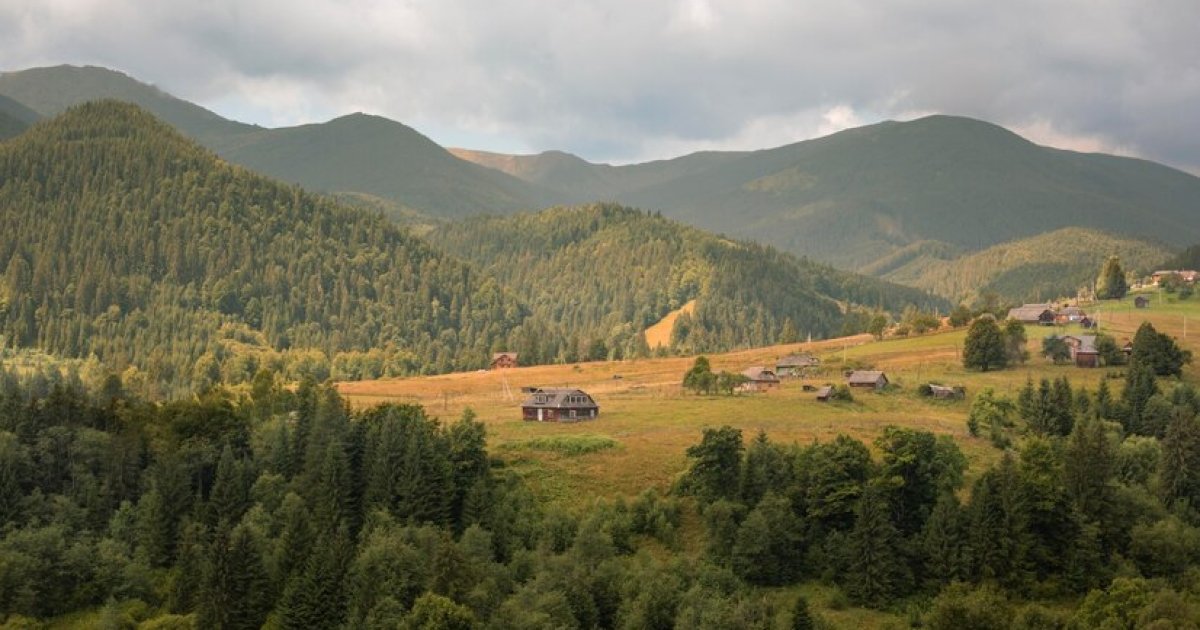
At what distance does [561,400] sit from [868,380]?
3873 cm

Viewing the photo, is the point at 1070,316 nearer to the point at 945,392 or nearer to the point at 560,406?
the point at 945,392

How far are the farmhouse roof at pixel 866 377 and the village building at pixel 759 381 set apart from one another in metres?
9.70

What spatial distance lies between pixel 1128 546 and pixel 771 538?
27121 millimetres

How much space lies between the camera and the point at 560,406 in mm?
116875

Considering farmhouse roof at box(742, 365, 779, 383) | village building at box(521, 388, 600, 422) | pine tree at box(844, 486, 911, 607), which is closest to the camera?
pine tree at box(844, 486, 911, 607)

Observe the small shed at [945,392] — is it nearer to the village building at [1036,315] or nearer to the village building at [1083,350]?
the village building at [1083,350]

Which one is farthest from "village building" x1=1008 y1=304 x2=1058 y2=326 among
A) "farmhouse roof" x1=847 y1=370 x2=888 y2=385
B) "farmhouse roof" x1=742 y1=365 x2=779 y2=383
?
"farmhouse roof" x1=742 y1=365 x2=779 y2=383

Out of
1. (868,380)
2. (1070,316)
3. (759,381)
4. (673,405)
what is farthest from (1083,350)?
(673,405)

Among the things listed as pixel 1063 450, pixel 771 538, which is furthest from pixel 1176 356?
pixel 771 538

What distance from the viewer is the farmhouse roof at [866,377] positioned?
129875 millimetres

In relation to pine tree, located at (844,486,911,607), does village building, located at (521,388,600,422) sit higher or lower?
higher

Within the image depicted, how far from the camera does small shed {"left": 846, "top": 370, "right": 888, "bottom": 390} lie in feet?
424

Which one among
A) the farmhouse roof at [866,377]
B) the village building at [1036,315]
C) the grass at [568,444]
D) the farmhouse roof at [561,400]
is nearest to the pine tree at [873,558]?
the grass at [568,444]

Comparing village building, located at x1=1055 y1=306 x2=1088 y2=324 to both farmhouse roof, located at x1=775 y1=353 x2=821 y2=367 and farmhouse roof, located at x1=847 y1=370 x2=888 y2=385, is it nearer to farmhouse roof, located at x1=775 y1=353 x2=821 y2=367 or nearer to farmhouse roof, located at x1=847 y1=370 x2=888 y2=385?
farmhouse roof, located at x1=775 y1=353 x2=821 y2=367
